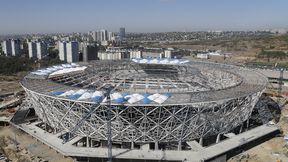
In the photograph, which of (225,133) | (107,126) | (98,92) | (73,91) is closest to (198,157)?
(225,133)

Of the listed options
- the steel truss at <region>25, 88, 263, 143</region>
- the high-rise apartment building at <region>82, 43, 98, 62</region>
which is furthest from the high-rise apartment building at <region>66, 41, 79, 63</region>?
the steel truss at <region>25, 88, 263, 143</region>

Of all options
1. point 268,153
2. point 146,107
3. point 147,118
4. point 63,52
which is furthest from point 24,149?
point 63,52

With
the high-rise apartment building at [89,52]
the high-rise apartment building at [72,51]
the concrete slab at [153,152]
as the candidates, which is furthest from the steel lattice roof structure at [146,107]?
the high-rise apartment building at [89,52]

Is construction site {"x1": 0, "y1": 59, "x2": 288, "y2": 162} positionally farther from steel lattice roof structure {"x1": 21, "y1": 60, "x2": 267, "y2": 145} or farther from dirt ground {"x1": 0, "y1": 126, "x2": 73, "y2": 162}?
dirt ground {"x1": 0, "y1": 126, "x2": 73, "y2": 162}

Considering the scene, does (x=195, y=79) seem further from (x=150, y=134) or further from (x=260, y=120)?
(x=150, y=134)

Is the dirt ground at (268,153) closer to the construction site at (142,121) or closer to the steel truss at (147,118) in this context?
the construction site at (142,121)
